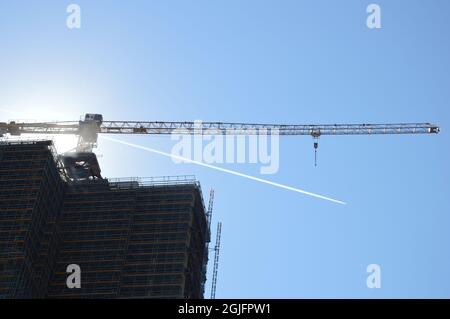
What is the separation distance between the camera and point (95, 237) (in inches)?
7549

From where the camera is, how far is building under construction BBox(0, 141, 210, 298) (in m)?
180

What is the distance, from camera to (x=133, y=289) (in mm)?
180500

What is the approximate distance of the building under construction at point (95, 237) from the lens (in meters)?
180

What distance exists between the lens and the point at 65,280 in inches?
7357

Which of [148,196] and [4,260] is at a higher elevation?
[148,196]

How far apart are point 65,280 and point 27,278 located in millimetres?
11566
